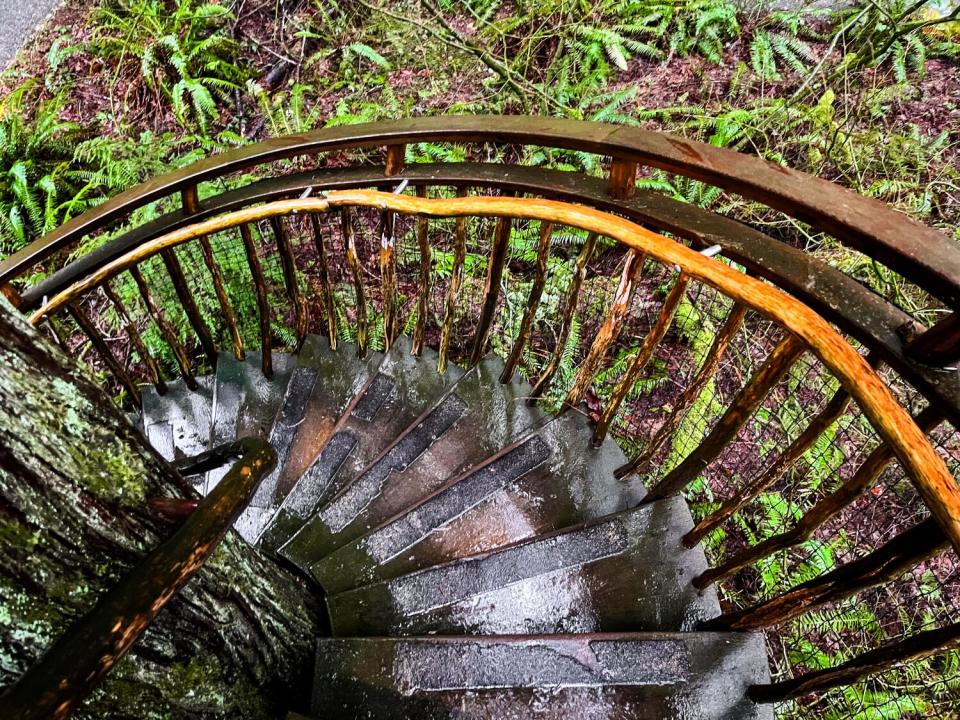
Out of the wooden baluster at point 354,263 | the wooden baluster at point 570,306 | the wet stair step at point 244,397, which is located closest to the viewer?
the wooden baluster at point 570,306

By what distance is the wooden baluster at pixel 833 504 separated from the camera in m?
1.32

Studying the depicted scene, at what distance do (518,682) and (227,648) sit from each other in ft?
2.92

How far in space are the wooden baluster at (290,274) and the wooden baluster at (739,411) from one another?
2.08 metres

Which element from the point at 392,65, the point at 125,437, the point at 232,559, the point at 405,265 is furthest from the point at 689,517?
the point at 392,65

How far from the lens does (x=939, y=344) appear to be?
120 cm

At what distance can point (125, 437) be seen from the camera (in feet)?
3.86

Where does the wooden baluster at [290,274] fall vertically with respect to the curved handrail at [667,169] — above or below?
above

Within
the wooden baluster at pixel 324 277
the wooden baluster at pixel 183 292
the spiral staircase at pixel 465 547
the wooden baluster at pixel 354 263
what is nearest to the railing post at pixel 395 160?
the wooden baluster at pixel 354 263

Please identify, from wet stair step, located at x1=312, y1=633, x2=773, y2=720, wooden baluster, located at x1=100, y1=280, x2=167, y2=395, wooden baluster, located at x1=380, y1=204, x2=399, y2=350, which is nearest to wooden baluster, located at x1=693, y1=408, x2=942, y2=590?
wet stair step, located at x1=312, y1=633, x2=773, y2=720

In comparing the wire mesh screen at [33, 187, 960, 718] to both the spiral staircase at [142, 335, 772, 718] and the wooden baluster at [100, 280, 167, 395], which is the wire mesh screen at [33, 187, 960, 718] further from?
the wooden baluster at [100, 280, 167, 395]

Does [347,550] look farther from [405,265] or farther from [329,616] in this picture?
[405,265]

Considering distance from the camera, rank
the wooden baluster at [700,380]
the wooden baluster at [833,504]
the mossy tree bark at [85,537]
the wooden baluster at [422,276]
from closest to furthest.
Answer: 1. the mossy tree bark at [85,537]
2. the wooden baluster at [833,504]
3. the wooden baluster at [700,380]
4. the wooden baluster at [422,276]

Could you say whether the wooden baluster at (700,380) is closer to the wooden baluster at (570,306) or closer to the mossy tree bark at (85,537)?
the wooden baluster at (570,306)

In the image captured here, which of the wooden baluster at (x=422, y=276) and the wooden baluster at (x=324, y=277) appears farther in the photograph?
the wooden baluster at (x=324, y=277)
